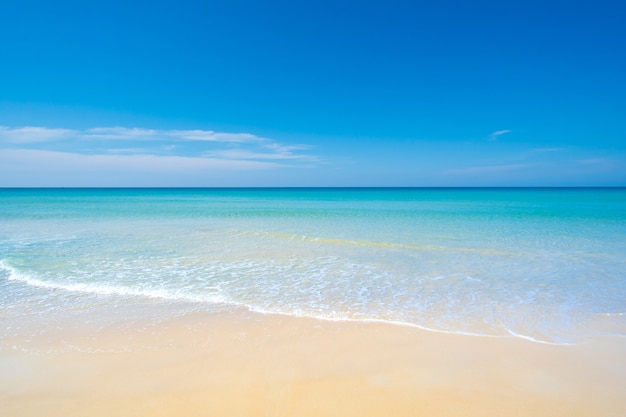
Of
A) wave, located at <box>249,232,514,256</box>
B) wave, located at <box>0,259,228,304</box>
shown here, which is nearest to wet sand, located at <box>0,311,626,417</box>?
wave, located at <box>0,259,228,304</box>

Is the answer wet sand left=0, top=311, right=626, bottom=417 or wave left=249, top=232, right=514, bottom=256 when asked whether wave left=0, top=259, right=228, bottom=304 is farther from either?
wave left=249, top=232, right=514, bottom=256

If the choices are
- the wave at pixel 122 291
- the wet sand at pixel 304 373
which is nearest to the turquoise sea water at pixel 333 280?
the wave at pixel 122 291

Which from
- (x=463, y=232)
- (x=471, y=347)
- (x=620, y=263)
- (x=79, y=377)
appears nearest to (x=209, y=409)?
(x=79, y=377)

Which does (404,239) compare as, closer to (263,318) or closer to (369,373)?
(263,318)

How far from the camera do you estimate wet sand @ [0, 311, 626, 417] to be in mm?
3258

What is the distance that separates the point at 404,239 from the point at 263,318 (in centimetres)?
919

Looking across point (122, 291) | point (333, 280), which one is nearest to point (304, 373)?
point (333, 280)

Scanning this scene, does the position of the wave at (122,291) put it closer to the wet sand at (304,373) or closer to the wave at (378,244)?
the wet sand at (304,373)

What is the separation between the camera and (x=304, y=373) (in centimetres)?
386

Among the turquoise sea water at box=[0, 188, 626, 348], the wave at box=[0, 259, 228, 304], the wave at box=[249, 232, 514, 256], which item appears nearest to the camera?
the turquoise sea water at box=[0, 188, 626, 348]

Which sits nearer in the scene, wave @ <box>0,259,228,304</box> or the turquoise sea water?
the turquoise sea water

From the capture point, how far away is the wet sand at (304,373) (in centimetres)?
326

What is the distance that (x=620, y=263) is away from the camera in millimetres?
9055

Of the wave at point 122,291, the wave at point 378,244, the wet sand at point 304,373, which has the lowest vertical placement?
the wet sand at point 304,373
